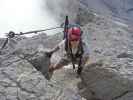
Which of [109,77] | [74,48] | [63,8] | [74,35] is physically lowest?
[109,77]

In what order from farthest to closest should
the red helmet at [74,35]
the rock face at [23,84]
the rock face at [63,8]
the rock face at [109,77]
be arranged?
the rock face at [63,8] < the rock face at [109,77] < the red helmet at [74,35] < the rock face at [23,84]

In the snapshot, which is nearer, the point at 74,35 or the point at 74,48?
the point at 74,35

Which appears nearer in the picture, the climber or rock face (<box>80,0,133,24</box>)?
the climber

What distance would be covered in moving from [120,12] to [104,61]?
2031 centimetres

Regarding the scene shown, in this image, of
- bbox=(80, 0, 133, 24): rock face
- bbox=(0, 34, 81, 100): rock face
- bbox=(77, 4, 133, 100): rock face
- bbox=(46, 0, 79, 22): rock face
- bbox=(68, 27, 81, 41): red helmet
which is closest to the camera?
bbox=(0, 34, 81, 100): rock face

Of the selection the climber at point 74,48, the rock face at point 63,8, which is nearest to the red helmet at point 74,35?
the climber at point 74,48

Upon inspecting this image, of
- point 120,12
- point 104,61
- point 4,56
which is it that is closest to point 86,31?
point 104,61

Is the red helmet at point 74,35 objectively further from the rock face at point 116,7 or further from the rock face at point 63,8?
the rock face at point 116,7

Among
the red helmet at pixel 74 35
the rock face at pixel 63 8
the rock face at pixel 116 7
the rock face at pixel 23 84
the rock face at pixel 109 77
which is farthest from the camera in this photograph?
the rock face at pixel 116 7

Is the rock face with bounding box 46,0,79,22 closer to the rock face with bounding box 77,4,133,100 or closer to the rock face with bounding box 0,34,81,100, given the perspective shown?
the rock face with bounding box 77,4,133,100

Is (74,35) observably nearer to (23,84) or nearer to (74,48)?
(74,48)

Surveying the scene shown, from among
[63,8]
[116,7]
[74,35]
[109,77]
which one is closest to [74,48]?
[74,35]

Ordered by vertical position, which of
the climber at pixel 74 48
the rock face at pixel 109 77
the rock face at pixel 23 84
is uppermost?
the climber at pixel 74 48

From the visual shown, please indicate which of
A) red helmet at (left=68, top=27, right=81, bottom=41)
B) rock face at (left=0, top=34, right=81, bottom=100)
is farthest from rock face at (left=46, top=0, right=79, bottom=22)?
red helmet at (left=68, top=27, right=81, bottom=41)
